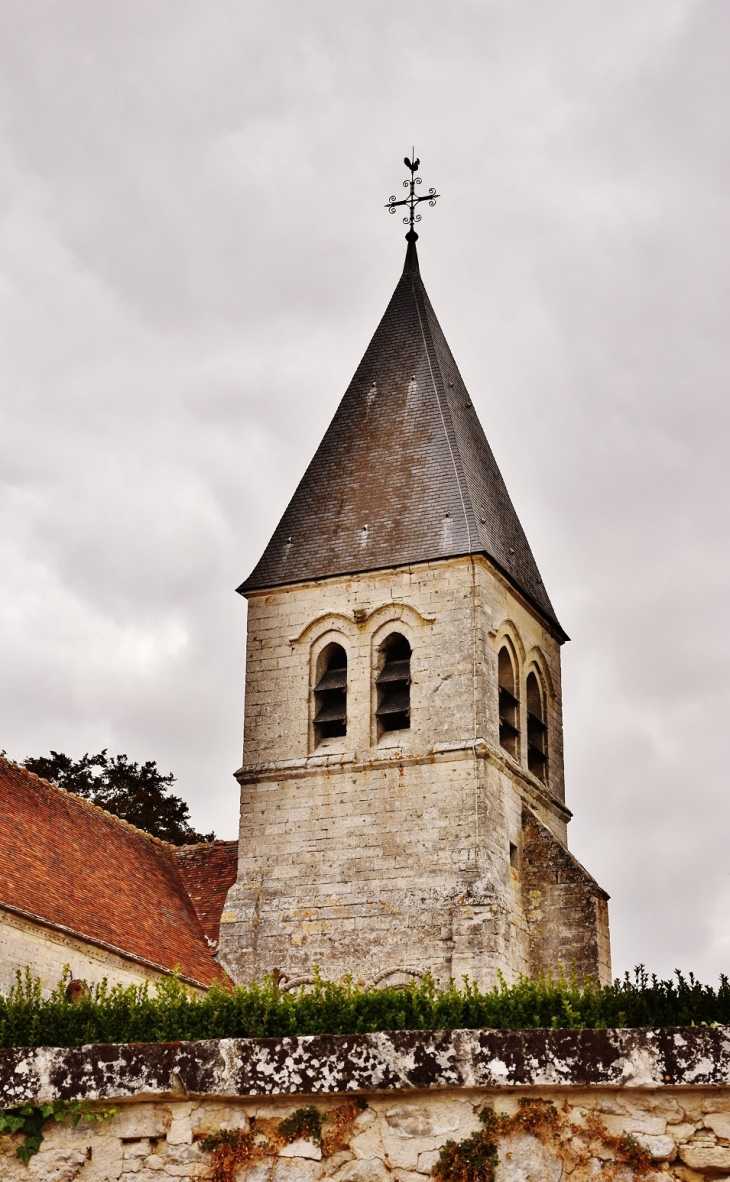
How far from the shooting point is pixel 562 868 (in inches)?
870

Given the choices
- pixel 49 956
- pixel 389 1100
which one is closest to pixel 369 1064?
pixel 389 1100

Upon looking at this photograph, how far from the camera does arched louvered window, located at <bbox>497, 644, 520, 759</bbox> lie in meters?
23.3

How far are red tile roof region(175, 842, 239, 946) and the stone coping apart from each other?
644 inches

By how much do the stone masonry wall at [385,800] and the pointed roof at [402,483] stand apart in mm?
428

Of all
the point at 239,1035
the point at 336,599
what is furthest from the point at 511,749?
the point at 239,1035

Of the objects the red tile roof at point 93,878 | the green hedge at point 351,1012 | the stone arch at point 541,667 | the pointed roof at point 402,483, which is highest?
the pointed roof at point 402,483

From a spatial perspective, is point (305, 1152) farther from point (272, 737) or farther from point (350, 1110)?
point (272, 737)

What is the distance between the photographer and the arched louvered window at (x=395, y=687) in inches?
886

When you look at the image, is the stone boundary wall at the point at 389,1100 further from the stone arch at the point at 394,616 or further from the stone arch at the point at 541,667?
the stone arch at the point at 541,667

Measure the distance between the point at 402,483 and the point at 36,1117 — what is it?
18758 millimetres

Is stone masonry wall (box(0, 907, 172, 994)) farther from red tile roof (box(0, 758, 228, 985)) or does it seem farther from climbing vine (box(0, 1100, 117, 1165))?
climbing vine (box(0, 1100, 117, 1165))

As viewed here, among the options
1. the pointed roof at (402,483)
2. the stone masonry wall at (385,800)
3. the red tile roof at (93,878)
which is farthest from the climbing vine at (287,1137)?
the pointed roof at (402,483)

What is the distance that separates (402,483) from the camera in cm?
2434

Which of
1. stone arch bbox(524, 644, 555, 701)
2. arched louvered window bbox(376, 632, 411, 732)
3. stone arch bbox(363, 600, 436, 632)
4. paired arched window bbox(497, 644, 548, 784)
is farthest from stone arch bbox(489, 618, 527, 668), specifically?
arched louvered window bbox(376, 632, 411, 732)
